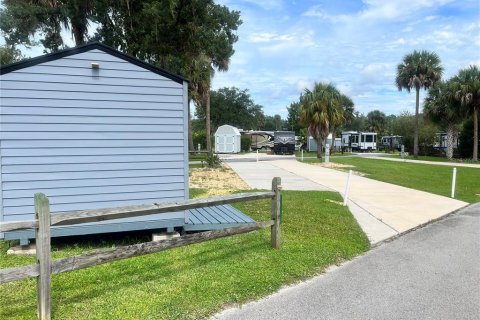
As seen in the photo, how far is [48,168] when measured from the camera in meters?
5.37

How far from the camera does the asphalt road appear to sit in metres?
3.65

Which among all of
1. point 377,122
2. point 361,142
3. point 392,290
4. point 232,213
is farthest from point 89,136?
point 377,122

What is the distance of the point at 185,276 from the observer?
4445 millimetres

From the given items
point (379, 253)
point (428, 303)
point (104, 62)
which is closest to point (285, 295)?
point (428, 303)

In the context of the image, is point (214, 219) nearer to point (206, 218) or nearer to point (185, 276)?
point (206, 218)

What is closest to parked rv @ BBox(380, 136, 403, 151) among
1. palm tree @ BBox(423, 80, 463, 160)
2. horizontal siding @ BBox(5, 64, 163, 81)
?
palm tree @ BBox(423, 80, 463, 160)

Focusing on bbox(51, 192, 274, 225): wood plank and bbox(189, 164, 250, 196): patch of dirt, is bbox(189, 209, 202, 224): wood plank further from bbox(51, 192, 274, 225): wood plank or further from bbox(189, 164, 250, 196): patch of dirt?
bbox(189, 164, 250, 196): patch of dirt

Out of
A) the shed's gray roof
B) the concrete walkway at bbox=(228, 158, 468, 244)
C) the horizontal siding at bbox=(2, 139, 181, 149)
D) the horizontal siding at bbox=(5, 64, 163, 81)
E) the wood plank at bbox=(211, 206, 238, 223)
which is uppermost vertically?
the shed's gray roof

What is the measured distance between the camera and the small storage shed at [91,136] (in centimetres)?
524

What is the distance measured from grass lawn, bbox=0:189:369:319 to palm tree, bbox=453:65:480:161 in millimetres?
28723

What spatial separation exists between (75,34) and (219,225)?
13.7 m

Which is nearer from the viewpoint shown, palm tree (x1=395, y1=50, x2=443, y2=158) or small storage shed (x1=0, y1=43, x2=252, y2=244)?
small storage shed (x1=0, y1=43, x2=252, y2=244)

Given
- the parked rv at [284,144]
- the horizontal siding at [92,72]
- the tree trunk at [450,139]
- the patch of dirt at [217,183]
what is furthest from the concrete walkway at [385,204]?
the parked rv at [284,144]

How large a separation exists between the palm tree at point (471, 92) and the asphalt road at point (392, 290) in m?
28.5
